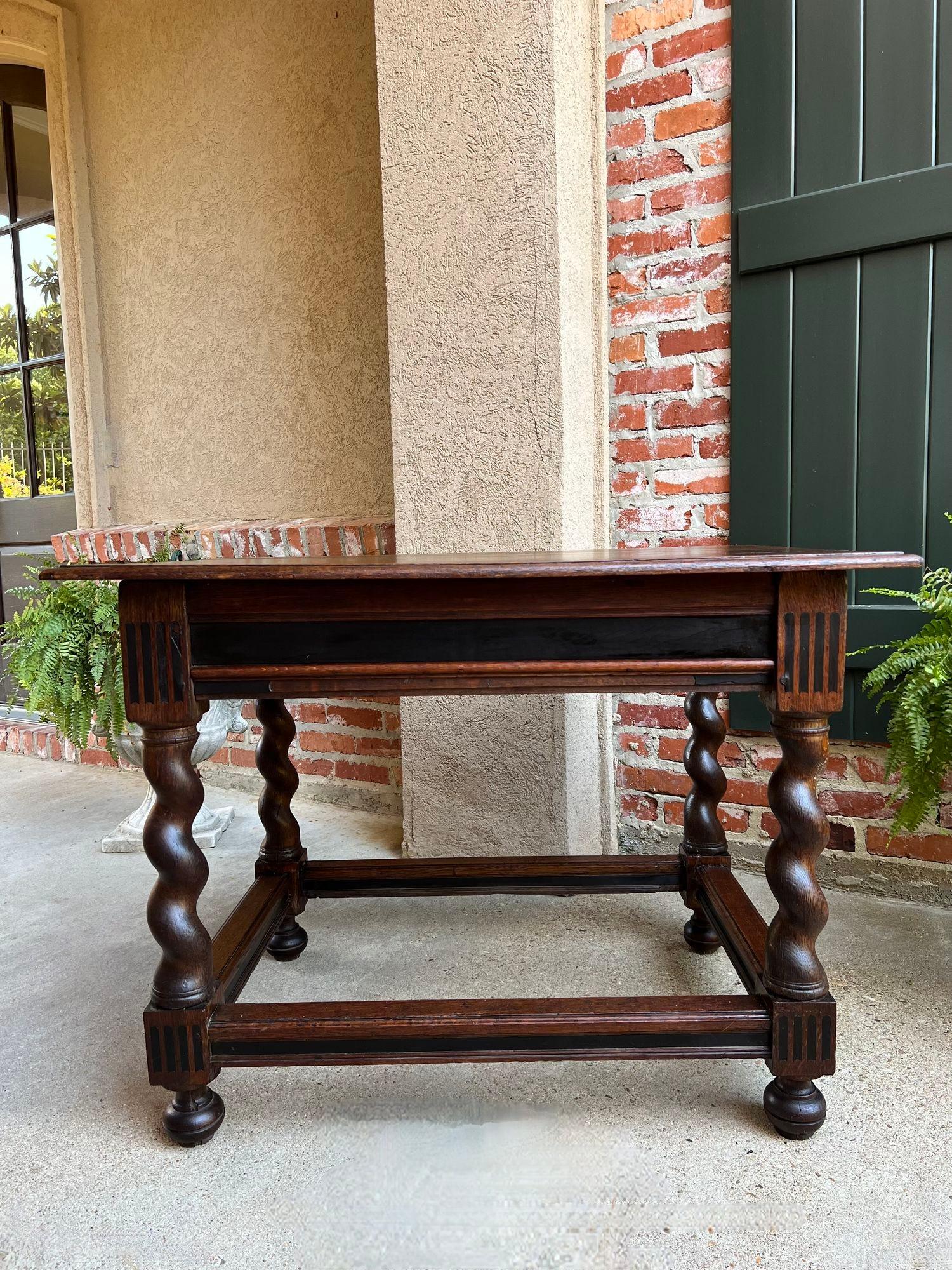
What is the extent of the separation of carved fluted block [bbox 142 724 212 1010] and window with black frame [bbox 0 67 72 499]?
2953mm

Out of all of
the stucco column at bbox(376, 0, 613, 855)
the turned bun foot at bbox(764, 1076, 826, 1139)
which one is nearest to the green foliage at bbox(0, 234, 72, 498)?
the stucco column at bbox(376, 0, 613, 855)

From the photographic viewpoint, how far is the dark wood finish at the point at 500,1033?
1.32m

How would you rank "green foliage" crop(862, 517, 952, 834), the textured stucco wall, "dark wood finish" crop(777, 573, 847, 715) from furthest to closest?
the textured stucco wall → "green foliage" crop(862, 517, 952, 834) → "dark wood finish" crop(777, 573, 847, 715)

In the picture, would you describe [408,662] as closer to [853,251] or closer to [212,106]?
[853,251]

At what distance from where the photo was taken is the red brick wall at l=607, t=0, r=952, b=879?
7.11 feet

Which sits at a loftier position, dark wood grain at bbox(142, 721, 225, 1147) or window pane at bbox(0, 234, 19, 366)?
window pane at bbox(0, 234, 19, 366)

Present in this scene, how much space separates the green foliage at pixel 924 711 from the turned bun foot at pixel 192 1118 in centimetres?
138

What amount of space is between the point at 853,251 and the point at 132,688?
1.85 meters

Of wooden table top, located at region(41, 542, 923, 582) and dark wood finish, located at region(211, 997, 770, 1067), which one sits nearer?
wooden table top, located at region(41, 542, 923, 582)

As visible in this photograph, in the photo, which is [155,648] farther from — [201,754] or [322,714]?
[322,714]

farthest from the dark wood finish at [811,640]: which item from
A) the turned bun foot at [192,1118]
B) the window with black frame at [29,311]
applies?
the window with black frame at [29,311]

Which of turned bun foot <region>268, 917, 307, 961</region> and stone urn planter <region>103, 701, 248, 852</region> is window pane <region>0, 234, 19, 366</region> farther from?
turned bun foot <region>268, 917, 307, 961</region>

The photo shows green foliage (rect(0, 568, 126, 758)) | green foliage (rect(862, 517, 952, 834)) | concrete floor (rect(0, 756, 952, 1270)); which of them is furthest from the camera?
green foliage (rect(0, 568, 126, 758))

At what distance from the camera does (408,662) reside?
4.42ft
